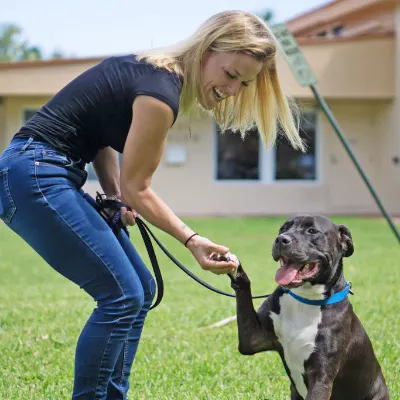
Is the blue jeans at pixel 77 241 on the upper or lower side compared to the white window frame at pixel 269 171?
upper

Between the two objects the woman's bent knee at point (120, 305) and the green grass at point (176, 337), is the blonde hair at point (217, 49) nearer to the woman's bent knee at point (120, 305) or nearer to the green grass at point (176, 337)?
the woman's bent knee at point (120, 305)

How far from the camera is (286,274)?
11.6 ft

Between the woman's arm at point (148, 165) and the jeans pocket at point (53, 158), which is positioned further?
the jeans pocket at point (53, 158)

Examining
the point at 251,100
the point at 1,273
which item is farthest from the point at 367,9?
the point at 251,100

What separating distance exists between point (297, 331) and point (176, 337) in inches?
91.2

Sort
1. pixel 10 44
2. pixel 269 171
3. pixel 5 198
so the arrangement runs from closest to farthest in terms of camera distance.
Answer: pixel 5 198 → pixel 269 171 → pixel 10 44

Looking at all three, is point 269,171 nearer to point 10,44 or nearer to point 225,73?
point 225,73

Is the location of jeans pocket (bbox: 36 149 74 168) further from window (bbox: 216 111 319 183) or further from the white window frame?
window (bbox: 216 111 319 183)

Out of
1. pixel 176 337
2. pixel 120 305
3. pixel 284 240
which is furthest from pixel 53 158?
pixel 176 337

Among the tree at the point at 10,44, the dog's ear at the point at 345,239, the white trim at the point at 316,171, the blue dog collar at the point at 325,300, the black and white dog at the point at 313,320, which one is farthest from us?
the tree at the point at 10,44

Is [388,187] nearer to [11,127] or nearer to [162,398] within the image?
[11,127]

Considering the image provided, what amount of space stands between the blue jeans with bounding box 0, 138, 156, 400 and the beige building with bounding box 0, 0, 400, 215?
16.8m

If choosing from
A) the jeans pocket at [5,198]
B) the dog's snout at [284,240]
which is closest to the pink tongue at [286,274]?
the dog's snout at [284,240]

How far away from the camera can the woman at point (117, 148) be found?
307 centimetres
